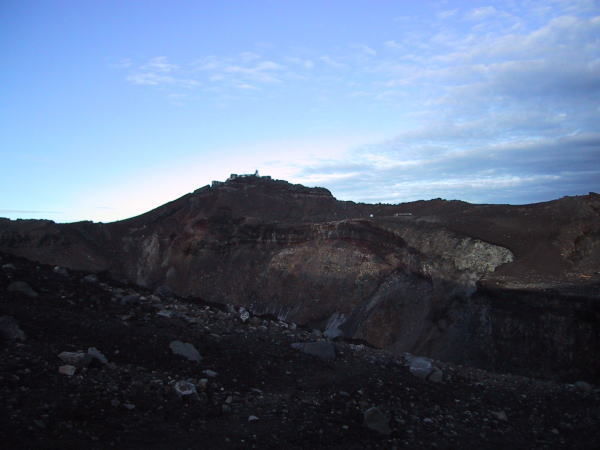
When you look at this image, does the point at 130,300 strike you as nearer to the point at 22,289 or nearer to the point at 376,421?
the point at 22,289

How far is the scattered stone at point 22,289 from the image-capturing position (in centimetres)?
677

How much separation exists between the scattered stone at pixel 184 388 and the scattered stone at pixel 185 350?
2.38 feet

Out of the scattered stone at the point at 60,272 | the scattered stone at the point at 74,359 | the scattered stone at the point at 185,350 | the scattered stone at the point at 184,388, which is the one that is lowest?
the scattered stone at the point at 184,388

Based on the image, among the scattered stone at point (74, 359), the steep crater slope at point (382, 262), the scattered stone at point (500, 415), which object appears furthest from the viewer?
the steep crater slope at point (382, 262)

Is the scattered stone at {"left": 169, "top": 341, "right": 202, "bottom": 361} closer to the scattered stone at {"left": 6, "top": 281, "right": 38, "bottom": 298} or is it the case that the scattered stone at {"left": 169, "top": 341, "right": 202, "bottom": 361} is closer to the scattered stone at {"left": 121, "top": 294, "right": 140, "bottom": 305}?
the scattered stone at {"left": 121, "top": 294, "right": 140, "bottom": 305}

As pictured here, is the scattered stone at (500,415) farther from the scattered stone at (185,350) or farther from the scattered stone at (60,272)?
the scattered stone at (60,272)

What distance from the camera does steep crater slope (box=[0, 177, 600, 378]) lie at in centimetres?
1356

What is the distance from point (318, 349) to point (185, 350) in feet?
7.20

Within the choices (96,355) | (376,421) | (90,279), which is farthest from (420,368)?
(90,279)

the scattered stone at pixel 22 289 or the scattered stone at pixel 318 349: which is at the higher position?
the scattered stone at pixel 22 289

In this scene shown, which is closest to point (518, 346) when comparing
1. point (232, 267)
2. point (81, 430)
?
point (81, 430)

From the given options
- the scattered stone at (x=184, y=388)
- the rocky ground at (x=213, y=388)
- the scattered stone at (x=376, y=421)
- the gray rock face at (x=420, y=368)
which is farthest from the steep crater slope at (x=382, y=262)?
the scattered stone at (x=184, y=388)

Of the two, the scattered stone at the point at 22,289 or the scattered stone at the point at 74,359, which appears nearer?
the scattered stone at the point at 74,359

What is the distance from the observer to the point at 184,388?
5266 mm
